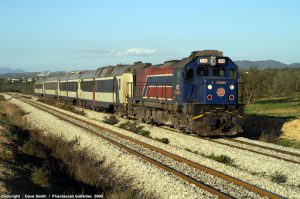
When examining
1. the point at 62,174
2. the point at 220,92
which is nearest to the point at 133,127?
the point at 220,92

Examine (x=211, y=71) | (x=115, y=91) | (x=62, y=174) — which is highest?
(x=211, y=71)

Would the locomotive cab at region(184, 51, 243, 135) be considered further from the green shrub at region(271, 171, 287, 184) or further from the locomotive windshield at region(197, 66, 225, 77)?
the green shrub at region(271, 171, 287, 184)

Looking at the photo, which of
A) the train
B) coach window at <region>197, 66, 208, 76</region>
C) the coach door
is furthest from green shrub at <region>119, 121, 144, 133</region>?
the coach door

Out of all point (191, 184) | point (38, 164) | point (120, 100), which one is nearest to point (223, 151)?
point (191, 184)

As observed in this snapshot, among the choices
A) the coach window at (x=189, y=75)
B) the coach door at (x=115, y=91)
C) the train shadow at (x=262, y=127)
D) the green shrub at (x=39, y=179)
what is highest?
the coach window at (x=189, y=75)

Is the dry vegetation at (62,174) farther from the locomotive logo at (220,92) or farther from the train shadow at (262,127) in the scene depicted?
the train shadow at (262,127)

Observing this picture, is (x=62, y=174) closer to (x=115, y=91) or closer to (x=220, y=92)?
(x=220, y=92)

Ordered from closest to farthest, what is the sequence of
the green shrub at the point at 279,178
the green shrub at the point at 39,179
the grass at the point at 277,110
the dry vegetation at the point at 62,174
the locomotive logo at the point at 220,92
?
the dry vegetation at the point at 62,174 < the green shrub at the point at 39,179 < the green shrub at the point at 279,178 < the locomotive logo at the point at 220,92 < the grass at the point at 277,110

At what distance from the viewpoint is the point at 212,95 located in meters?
19.1

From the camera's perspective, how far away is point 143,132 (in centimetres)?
2206

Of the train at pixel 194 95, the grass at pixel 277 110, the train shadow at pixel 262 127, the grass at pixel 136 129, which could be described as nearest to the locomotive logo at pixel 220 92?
the train at pixel 194 95

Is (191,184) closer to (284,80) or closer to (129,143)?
(129,143)

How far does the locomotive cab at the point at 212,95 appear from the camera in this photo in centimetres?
1898

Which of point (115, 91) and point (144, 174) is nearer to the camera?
point (144, 174)
